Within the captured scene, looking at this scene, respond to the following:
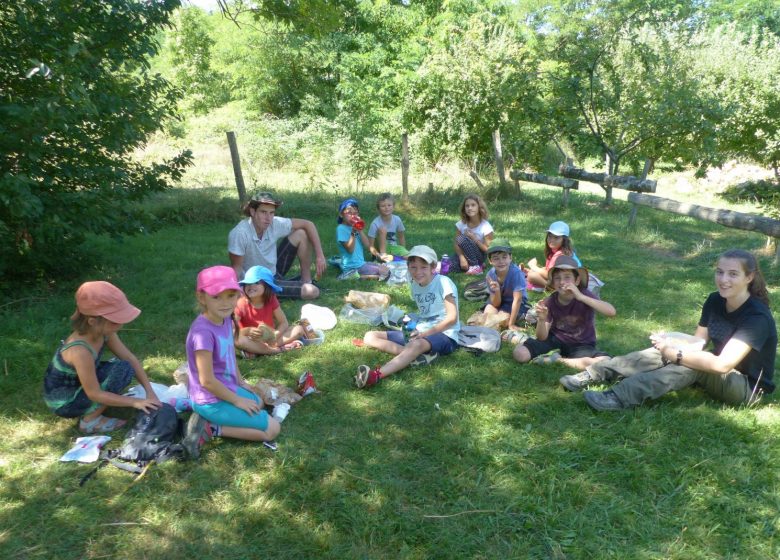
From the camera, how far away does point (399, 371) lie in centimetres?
438

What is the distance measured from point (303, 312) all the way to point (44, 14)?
368cm

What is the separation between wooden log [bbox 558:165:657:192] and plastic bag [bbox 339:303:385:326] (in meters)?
7.01

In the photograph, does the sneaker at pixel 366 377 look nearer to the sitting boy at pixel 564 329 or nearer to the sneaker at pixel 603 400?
the sitting boy at pixel 564 329

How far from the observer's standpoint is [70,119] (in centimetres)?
481

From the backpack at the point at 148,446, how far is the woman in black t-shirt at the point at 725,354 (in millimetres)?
2636

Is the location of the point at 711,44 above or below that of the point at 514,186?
above

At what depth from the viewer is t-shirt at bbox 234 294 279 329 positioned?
185 inches

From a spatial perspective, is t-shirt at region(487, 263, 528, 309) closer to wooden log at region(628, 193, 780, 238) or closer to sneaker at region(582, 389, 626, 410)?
sneaker at region(582, 389, 626, 410)

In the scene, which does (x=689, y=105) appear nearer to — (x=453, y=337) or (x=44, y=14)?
(x=453, y=337)

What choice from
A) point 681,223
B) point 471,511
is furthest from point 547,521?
point 681,223

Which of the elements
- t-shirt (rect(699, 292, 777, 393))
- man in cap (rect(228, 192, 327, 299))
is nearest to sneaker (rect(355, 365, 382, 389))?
man in cap (rect(228, 192, 327, 299))

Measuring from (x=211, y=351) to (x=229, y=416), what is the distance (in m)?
0.40

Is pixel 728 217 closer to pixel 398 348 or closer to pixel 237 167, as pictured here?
pixel 398 348

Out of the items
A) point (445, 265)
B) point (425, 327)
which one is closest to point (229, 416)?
point (425, 327)
